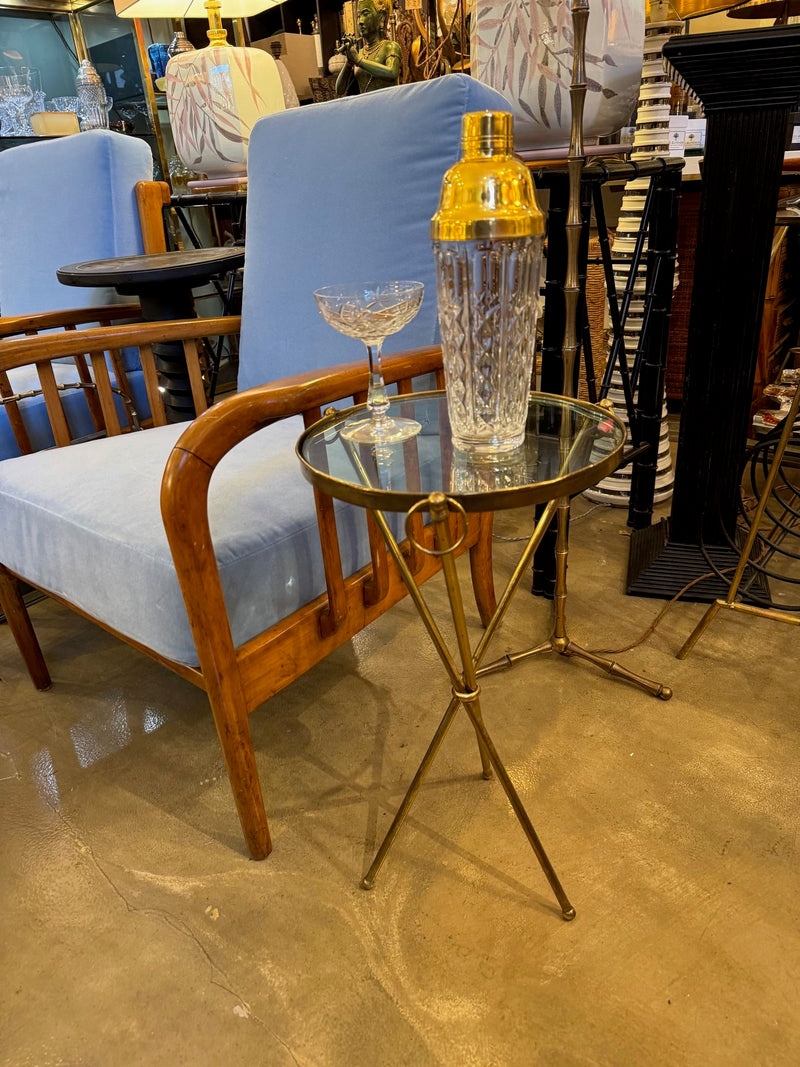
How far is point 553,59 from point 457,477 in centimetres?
84

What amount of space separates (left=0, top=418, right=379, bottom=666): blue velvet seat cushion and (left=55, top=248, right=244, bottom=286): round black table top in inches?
17.1

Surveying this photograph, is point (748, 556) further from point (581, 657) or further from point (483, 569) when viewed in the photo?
point (483, 569)

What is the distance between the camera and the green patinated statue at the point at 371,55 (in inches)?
80.5

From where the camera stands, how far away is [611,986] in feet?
2.72

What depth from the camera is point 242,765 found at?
3.07ft

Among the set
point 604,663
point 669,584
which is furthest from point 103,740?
point 669,584

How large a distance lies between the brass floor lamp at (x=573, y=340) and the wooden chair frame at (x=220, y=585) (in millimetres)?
199

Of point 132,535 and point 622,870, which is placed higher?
point 132,535

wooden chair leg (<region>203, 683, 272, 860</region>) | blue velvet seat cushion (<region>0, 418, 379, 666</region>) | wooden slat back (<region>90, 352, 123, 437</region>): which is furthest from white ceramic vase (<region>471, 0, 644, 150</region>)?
wooden chair leg (<region>203, 683, 272, 860</region>)

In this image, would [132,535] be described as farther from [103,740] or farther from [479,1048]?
[479,1048]

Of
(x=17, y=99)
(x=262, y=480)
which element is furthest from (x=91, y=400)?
(x=17, y=99)

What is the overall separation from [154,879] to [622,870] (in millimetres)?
646

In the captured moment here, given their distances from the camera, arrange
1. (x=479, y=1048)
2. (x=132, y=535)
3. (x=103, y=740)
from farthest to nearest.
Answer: (x=103, y=740), (x=132, y=535), (x=479, y=1048)

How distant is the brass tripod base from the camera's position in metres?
1.28
